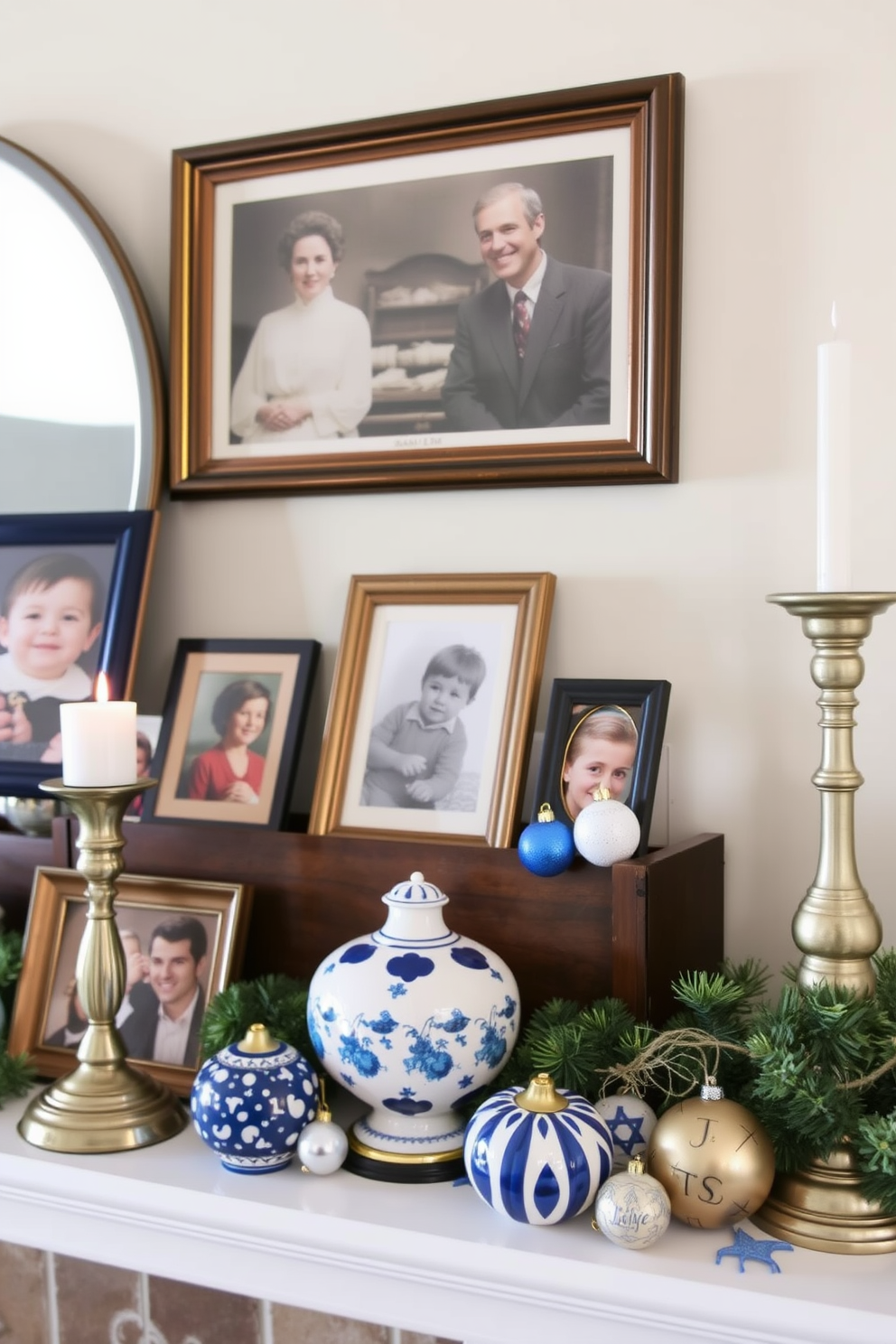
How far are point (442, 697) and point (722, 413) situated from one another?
332mm

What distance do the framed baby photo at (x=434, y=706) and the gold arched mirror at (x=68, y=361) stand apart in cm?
Answer: 30

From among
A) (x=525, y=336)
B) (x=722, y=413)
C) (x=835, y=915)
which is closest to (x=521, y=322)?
(x=525, y=336)

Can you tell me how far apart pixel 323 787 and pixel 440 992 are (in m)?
0.28

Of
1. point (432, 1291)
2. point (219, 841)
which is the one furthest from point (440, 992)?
point (219, 841)

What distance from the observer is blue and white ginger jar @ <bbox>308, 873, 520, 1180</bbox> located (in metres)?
0.82

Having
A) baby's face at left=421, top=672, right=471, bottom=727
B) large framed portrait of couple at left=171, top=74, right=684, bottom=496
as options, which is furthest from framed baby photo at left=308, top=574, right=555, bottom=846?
large framed portrait of couple at left=171, top=74, right=684, bottom=496

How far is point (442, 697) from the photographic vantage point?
41.4 inches

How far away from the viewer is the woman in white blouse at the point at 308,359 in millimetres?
1137

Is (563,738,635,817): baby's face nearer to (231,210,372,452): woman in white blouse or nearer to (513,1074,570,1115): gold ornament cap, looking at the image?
(513,1074,570,1115): gold ornament cap

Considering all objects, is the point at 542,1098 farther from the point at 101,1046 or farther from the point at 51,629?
the point at 51,629

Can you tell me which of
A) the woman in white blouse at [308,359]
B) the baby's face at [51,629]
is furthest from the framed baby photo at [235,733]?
the woman in white blouse at [308,359]

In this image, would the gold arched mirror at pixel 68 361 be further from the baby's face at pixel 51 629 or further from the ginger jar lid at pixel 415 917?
the ginger jar lid at pixel 415 917

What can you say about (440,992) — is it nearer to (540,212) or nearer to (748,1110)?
(748,1110)

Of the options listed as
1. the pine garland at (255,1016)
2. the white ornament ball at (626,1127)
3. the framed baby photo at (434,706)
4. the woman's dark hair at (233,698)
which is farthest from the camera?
the woman's dark hair at (233,698)
